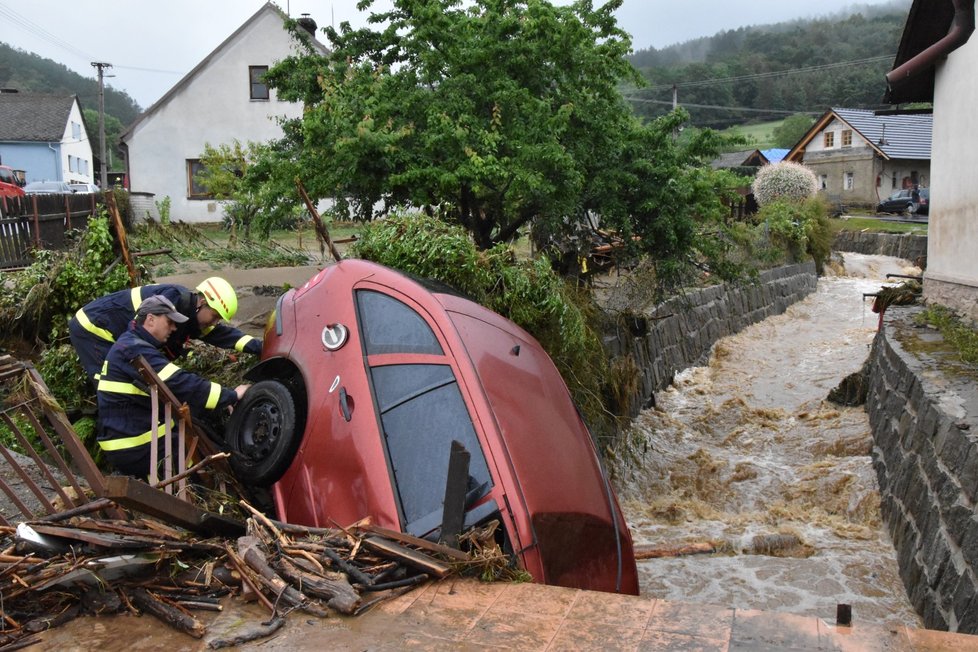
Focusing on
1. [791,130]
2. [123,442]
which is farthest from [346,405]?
[791,130]

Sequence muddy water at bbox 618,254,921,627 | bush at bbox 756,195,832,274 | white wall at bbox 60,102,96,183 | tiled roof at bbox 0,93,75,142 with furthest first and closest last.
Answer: white wall at bbox 60,102,96,183, tiled roof at bbox 0,93,75,142, bush at bbox 756,195,832,274, muddy water at bbox 618,254,921,627

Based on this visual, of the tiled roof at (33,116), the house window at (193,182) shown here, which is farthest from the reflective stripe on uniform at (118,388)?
the tiled roof at (33,116)

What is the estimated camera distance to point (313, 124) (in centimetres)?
960

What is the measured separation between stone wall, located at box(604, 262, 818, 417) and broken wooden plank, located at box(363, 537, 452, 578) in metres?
7.88

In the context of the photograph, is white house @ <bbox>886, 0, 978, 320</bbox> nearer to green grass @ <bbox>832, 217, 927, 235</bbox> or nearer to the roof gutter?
the roof gutter

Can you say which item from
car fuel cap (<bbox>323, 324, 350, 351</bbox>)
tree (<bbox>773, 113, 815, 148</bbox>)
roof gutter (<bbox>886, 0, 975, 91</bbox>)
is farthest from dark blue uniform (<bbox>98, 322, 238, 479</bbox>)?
tree (<bbox>773, 113, 815, 148</bbox>)

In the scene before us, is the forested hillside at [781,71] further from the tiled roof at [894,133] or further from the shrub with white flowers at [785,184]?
the shrub with white flowers at [785,184]

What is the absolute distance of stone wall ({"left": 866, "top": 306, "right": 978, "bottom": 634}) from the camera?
5914 millimetres

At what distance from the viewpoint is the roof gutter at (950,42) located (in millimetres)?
11400

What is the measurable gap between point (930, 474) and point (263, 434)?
5.29 metres

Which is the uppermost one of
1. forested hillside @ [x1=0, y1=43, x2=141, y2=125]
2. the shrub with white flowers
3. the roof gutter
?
forested hillside @ [x1=0, y1=43, x2=141, y2=125]

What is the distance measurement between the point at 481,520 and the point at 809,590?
393 cm

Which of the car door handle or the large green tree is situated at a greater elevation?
the large green tree

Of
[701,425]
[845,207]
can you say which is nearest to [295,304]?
[701,425]
